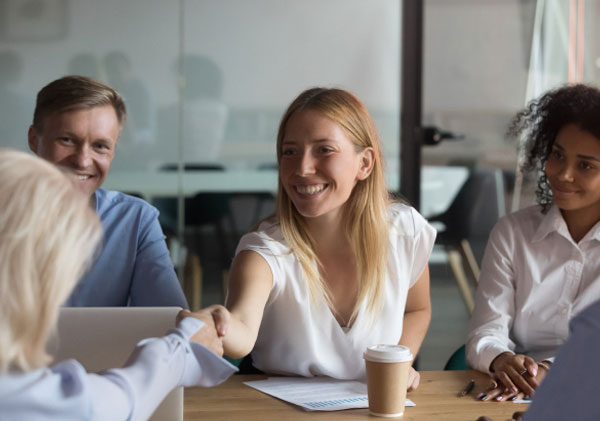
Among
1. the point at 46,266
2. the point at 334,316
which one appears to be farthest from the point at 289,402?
the point at 46,266

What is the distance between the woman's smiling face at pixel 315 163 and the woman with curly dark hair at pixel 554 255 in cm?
52

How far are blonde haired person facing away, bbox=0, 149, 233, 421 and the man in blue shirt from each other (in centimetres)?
101

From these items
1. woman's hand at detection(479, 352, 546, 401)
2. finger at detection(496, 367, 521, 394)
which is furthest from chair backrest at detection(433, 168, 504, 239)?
finger at detection(496, 367, 521, 394)

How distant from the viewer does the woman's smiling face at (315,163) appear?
72.7 inches

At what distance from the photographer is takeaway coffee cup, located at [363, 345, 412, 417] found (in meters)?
1.39

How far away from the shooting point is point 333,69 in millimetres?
3994

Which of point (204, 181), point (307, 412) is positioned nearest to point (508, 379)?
point (307, 412)

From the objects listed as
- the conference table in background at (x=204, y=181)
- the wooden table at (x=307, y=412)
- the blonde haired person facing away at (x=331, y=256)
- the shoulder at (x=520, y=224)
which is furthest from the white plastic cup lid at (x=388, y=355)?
the conference table in background at (x=204, y=181)

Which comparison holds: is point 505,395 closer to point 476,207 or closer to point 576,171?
point 576,171

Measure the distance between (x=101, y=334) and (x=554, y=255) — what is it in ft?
4.36

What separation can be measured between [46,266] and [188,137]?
309 centimetres

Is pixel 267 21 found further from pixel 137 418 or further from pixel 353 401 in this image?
pixel 137 418

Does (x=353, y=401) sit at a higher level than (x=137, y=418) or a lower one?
lower

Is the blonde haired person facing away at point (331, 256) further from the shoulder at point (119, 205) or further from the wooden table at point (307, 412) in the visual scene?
the shoulder at point (119, 205)
